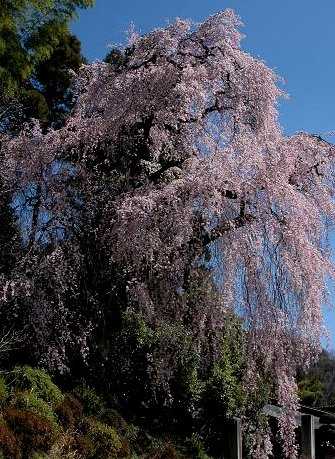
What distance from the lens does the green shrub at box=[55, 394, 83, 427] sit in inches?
364

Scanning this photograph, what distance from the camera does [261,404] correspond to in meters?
12.3

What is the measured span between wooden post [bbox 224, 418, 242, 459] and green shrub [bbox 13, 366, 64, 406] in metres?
3.29

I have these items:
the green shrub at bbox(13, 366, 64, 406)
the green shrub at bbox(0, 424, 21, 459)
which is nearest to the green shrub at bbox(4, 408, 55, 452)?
the green shrub at bbox(0, 424, 21, 459)

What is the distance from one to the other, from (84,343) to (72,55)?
31.5ft

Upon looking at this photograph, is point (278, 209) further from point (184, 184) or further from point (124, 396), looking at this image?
point (124, 396)

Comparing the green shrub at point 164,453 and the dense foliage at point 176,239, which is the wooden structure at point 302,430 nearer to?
the dense foliage at point 176,239

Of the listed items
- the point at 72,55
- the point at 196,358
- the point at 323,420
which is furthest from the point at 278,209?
the point at 72,55

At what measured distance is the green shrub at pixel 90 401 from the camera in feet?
35.0

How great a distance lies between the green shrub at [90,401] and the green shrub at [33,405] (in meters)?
1.45

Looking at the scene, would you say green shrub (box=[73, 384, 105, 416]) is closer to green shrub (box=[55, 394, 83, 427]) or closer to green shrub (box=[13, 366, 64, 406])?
green shrub (box=[55, 394, 83, 427])

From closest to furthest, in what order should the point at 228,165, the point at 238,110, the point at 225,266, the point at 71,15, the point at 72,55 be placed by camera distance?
the point at 225,266 → the point at 228,165 → the point at 238,110 → the point at 71,15 → the point at 72,55

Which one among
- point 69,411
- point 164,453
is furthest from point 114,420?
point 69,411

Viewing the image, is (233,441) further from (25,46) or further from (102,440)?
(25,46)

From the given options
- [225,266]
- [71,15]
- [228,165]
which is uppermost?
[71,15]
